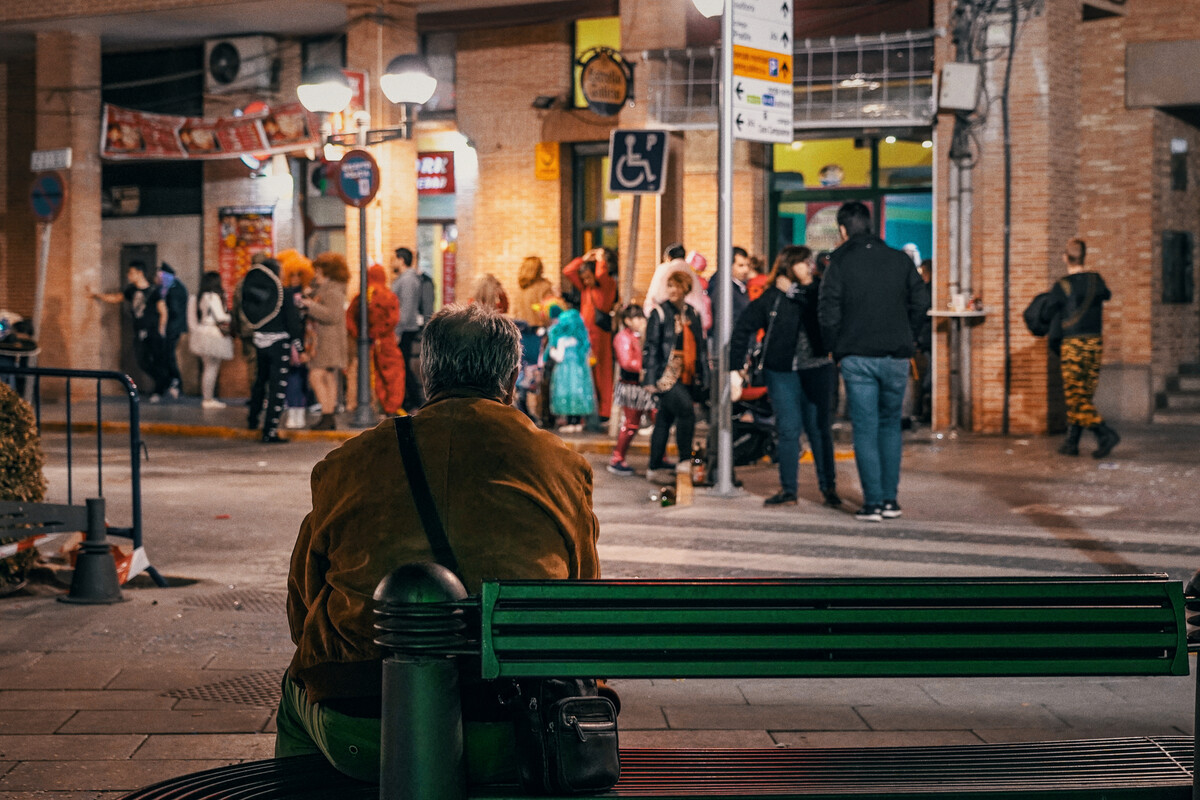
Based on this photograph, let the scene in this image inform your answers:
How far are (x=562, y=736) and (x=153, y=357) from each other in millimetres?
20659

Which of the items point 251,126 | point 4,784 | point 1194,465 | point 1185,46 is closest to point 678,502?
point 1194,465

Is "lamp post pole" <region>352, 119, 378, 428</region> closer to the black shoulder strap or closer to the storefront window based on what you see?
the storefront window

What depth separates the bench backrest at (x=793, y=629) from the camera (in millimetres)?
2514

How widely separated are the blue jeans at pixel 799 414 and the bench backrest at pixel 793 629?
8162 mm

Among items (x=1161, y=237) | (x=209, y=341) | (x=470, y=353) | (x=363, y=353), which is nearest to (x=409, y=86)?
(x=363, y=353)

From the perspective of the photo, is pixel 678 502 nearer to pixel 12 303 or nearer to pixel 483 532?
pixel 483 532

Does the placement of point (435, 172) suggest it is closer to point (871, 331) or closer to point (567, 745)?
point (871, 331)

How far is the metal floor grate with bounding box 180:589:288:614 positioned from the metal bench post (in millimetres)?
5037

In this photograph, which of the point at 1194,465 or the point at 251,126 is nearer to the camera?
the point at 1194,465

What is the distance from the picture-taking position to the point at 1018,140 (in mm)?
17234

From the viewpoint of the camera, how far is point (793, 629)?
2.54 m

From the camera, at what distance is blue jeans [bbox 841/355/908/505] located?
9.91m

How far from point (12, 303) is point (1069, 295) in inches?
740

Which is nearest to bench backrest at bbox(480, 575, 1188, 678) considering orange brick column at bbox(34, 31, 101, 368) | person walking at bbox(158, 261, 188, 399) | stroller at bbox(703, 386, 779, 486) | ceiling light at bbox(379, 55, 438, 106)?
stroller at bbox(703, 386, 779, 486)
